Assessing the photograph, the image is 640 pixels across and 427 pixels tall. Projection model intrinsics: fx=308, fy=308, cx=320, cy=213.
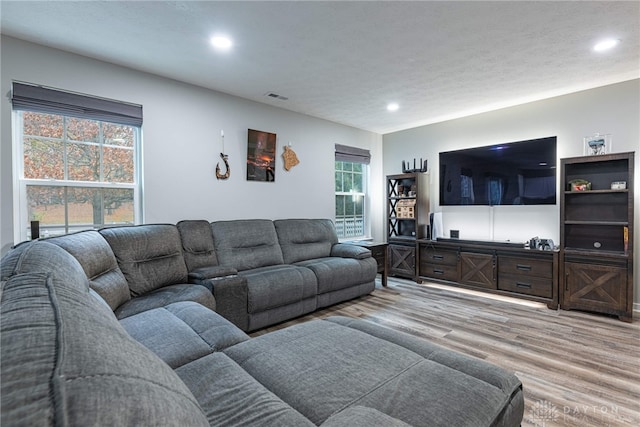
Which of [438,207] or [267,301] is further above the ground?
[438,207]

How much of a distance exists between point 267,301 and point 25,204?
216cm

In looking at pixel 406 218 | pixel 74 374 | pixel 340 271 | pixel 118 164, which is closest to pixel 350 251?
pixel 340 271

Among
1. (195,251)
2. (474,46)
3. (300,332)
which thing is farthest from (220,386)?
(474,46)

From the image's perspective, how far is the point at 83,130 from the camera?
2.82 m

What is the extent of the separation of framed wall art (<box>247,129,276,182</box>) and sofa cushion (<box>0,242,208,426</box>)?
10.8 ft

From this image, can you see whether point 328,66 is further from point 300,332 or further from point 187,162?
point 300,332

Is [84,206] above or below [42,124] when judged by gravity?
below

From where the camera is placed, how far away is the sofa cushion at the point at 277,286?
9.16ft

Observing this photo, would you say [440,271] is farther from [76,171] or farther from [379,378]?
[76,171]

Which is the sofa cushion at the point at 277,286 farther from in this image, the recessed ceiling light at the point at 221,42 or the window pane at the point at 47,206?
the recessed ceiling light at the point at 221,42

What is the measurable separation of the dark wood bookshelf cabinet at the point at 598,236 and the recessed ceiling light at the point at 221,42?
3.68m

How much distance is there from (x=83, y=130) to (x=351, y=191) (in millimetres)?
3742

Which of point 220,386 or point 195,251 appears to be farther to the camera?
point 195,251

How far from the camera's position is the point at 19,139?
2510mm
